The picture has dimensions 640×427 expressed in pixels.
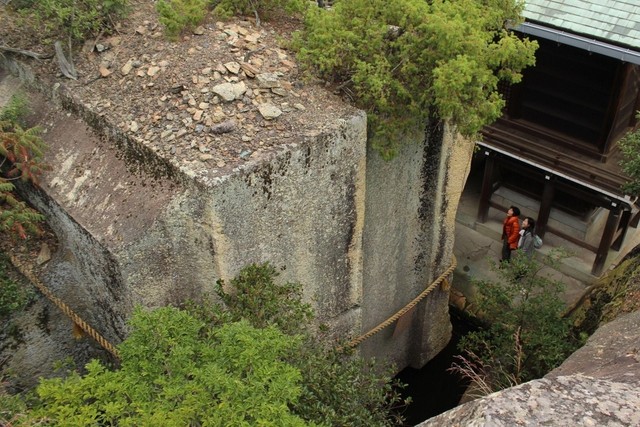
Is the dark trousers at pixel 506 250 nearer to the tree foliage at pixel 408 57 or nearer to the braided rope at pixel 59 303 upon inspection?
the tree foliage at pixel 408 57

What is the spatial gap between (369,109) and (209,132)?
224 cm

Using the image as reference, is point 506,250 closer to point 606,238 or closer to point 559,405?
point 606,238

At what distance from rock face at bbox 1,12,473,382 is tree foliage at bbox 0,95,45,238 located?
297 millimetres

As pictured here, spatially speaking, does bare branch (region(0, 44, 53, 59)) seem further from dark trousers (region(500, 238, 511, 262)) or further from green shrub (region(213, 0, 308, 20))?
dark trousers (region(500, 238, 511, 262))

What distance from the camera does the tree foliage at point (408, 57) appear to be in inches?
322

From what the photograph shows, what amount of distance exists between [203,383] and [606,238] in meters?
11.2

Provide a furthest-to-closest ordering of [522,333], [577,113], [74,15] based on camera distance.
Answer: [577,113] < [522,333] < [74,15]

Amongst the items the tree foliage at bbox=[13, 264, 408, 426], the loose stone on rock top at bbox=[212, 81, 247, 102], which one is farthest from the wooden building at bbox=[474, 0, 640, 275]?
the tree foliage at bbox=[13, 264, 408, 426]

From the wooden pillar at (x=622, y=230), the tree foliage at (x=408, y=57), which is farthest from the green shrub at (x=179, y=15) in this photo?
the wooden pillar at (x=622, y=230)

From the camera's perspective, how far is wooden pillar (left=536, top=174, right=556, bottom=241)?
14.3 m

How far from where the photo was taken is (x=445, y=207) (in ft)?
38.0

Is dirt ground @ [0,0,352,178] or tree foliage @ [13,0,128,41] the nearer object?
dirt ground @ [0,0,352,178]

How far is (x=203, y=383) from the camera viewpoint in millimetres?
6160

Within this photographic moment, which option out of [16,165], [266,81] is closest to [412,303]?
[266,81]
